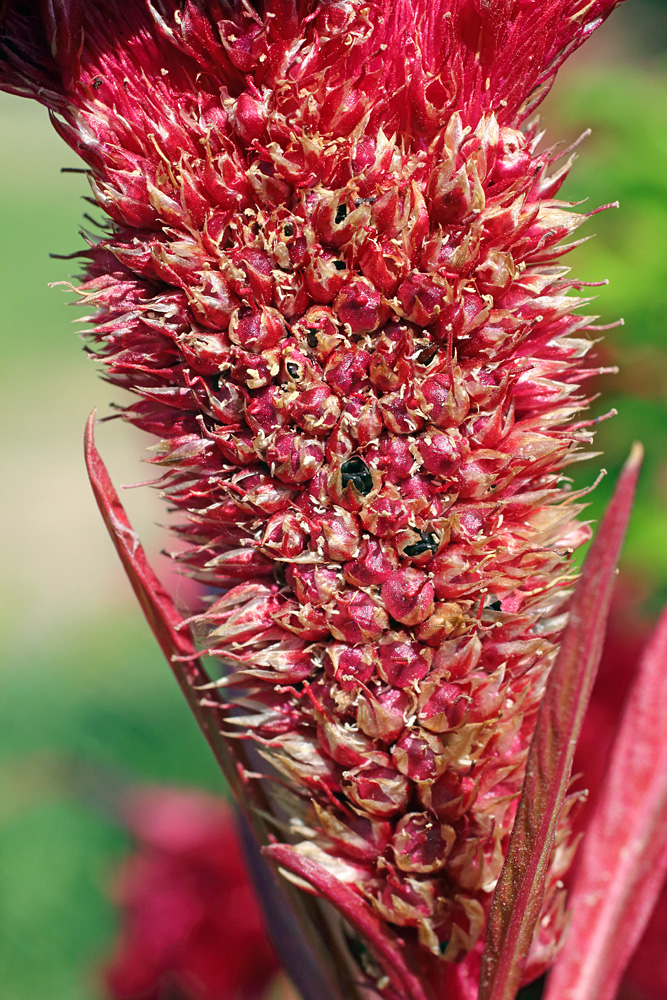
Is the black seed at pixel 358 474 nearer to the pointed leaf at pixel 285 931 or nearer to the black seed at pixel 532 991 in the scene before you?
the pointed leaf at pixel 285 931

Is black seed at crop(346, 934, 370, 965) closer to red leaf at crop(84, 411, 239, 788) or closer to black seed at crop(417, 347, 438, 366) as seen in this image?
red leaf at crop(84, 411, 239, 788)

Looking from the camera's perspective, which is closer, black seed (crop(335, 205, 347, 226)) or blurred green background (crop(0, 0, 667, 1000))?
black seed (crop(335, 205, 347, 226))

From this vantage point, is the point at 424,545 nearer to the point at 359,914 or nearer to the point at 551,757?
the point at 551,757

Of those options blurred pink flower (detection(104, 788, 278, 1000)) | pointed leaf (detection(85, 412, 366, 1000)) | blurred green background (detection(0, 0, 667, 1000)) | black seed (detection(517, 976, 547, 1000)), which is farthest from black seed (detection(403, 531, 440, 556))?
blurred pink flower (detection(104, 788, 278, 1000))

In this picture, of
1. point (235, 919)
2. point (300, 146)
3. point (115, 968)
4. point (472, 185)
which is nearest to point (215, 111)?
point (300, 146)

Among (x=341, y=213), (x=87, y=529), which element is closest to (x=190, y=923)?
(x=341, y=213)

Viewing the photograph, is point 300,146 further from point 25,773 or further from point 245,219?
point 25,773
